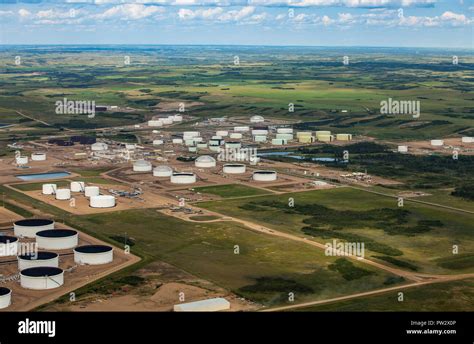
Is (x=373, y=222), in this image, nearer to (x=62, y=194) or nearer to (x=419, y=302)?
(x=419, y=302)

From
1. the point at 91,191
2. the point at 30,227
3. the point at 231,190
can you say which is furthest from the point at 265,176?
the point at 30,227

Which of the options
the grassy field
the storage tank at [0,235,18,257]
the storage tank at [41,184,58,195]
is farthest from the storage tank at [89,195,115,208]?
the storage tank at [0,235,18,257]

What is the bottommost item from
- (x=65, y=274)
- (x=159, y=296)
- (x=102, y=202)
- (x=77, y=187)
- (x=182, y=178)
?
(x=159, y=296)

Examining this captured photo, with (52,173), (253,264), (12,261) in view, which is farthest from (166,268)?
(52,173)

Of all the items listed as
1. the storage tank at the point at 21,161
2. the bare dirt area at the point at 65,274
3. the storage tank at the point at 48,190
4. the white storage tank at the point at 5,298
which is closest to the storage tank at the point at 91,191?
the storage tank at the point at 48,190

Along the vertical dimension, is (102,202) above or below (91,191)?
below

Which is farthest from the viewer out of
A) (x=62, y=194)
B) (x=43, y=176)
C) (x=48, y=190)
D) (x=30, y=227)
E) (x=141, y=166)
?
(x=141, y=166)
